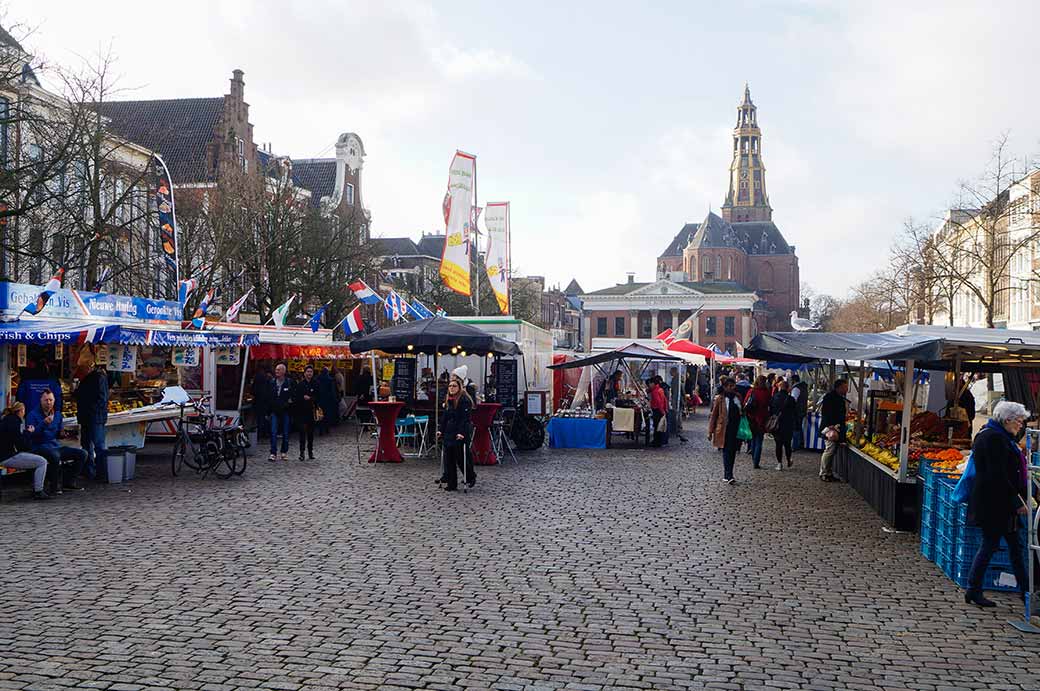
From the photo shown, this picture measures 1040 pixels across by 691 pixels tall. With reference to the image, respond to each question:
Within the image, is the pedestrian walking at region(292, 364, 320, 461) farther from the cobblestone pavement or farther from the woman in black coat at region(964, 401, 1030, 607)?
the woman in black coat at region(964, 401, 1030, 607)

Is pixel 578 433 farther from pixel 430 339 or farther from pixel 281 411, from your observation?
pixel 281 411

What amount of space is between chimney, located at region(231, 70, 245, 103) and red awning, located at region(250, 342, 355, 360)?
75.3 ft

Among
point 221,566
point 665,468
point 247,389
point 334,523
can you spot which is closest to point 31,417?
point 334,523

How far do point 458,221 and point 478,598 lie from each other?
68.6 feet

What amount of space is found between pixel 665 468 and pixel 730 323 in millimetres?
97638

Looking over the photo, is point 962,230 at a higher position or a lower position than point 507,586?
higher

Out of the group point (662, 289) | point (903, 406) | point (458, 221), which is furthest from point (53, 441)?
point (662, 289)

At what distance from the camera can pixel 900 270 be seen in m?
42.4

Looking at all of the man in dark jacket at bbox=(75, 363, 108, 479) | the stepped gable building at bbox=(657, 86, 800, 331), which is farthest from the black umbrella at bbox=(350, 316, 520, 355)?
the stepped gable building at bbox=(657, 86, 800, 331)

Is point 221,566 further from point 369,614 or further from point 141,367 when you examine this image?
point 141,367

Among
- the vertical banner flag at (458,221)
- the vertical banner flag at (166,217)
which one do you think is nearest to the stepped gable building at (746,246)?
the vertical banner flag at (458,221)

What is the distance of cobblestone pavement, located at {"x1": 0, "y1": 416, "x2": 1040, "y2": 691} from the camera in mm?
6023

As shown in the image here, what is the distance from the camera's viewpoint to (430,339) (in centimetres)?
1781

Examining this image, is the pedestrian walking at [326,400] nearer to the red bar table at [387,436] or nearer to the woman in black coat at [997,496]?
the red bar table at [387,436]
